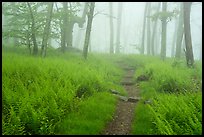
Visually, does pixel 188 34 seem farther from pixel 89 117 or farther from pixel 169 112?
pixel 89 117

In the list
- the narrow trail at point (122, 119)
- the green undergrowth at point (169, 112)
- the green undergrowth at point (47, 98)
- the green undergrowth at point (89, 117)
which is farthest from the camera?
the narrow trail at point (122, 119)

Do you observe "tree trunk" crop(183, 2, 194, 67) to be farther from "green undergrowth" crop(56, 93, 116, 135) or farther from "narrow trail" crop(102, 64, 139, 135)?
"green undergrowth" crop(56, 93, 116, 135)

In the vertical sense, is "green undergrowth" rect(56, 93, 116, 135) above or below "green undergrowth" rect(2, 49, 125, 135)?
below

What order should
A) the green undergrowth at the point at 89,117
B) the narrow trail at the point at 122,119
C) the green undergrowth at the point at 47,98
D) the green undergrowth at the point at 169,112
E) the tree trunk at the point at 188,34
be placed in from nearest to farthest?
the green undergrowth at the point at 169,112
the green undergrowth at the point at 47,98
the green undergrowth at the point at 89,117
the narrow trail at the point at 122,119
the tree trunk at the point at 188,34

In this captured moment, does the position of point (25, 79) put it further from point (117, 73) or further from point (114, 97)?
point (117, 73)

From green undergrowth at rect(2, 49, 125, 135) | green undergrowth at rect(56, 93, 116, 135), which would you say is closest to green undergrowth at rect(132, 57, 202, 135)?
green undergrowth at rect(56, 93, 116, 135)

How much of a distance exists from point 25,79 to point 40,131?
12.7ft

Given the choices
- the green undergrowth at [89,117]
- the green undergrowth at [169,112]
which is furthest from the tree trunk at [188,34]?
the green undergrowth at [89,117]

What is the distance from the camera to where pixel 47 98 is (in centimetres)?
912

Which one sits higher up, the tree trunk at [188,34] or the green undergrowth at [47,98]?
the tree trunk at [188,34]

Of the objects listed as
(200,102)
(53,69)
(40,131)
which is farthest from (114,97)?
(40,131)

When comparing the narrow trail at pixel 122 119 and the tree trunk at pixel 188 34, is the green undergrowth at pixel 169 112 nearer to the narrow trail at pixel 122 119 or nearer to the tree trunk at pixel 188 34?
the narrow trail at pixel 122 119

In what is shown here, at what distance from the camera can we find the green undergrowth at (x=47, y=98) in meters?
7.72

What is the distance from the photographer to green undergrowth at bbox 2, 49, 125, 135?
25.3 ft
